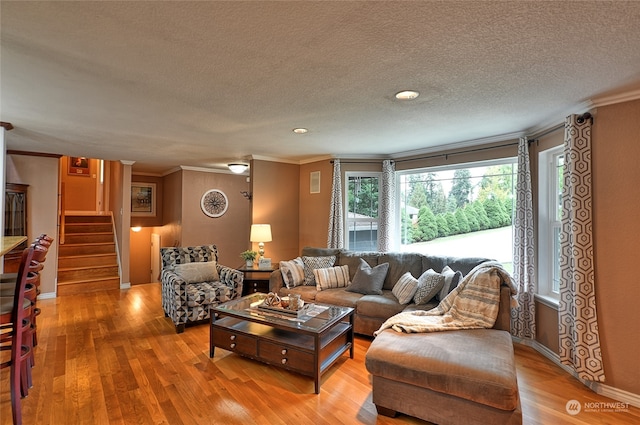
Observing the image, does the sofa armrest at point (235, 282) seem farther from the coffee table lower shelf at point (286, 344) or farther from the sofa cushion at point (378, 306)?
the sofa cushion at point (378, 306)

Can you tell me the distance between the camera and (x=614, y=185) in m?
2.51

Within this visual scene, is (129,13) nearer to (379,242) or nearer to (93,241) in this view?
(379,242)

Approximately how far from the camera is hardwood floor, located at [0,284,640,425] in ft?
7.13

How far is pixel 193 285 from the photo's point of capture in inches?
164

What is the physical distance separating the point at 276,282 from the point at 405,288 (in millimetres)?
1736

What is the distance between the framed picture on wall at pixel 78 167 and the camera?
8.13 meters

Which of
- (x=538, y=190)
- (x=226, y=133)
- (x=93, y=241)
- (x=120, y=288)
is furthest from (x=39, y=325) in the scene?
(x=538, y=190)

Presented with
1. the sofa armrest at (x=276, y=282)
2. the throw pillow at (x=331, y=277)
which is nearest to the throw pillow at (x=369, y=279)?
the throw pillow at (x=331, y=277)

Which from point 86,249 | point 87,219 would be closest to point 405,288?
point 86,249

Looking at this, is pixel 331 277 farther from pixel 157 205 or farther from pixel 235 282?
pixel 157 205

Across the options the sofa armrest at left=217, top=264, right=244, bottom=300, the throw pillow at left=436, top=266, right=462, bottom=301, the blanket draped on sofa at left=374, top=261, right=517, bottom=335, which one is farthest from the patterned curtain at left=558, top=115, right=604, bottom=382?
the sofa armrest at left=217, top=264, right=244, bottom=300

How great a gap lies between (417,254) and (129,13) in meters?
A: 3.70

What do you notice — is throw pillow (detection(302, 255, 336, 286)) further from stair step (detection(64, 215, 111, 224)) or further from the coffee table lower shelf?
stair step (detection(64, 215, 111, 224))

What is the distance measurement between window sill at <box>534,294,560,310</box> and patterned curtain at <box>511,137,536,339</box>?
59 mm
